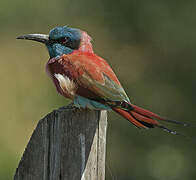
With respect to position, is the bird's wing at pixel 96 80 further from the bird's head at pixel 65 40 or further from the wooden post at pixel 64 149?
the wooden post at pixel 64 149

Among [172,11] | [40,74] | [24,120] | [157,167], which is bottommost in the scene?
[157,167]

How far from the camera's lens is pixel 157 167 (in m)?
6.19

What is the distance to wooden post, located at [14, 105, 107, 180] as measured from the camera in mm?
2547

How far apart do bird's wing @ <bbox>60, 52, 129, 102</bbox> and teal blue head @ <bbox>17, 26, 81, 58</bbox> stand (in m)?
0.41

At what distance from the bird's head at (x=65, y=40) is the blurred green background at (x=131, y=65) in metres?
1.83

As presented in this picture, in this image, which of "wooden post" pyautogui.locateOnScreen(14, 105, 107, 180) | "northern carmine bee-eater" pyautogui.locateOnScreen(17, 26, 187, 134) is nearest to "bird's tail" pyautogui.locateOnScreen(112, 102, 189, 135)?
"northern carmine bee-eater" pyautogui.locateOnScreen(17, 26, 187, 134)

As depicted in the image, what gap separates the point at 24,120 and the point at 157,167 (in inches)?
67.3

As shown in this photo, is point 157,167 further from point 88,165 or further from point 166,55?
point 88,165

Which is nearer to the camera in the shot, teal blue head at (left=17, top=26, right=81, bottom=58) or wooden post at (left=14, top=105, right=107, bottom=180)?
wooden post at (left=14, top=105, right=107, bottom=180)

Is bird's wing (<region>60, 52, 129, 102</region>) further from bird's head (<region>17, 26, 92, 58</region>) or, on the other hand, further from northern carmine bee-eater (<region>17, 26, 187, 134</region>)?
bird's head (<region>17, 26, 92, 58</region>)

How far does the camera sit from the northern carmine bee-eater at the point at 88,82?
10.2ft

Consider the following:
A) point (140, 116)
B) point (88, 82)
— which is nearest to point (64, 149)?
point (140, 116)

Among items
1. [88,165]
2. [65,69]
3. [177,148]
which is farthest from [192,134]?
[88,165]

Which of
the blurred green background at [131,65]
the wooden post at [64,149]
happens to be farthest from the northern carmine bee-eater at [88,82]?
the blurred green background at [131,65]
